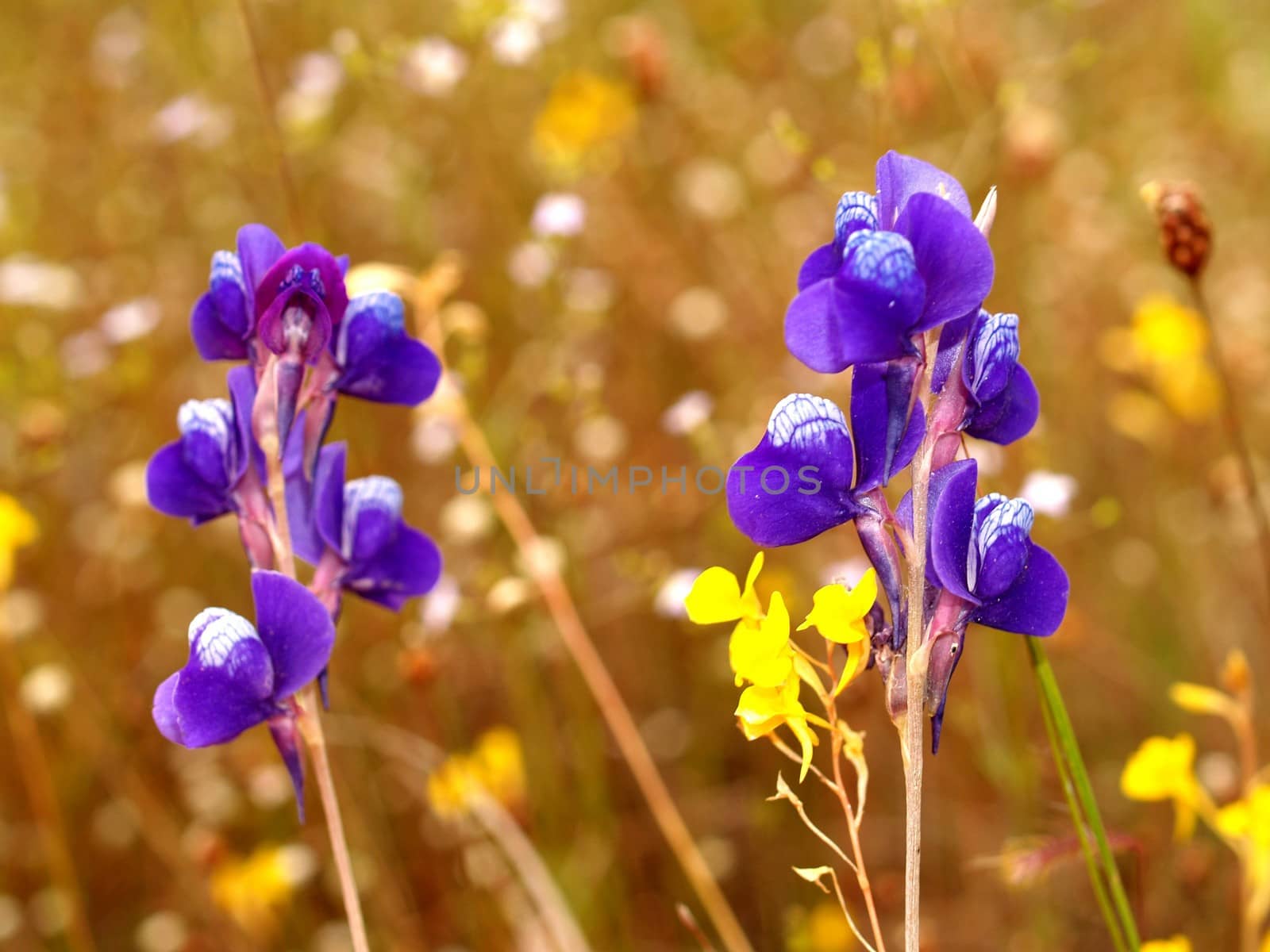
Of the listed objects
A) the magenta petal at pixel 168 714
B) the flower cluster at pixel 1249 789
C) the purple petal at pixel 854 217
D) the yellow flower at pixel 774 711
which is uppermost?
the purple petal at pixel 854 217

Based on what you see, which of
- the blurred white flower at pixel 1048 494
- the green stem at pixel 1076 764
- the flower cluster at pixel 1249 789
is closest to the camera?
the green stem at pixel 1076 764

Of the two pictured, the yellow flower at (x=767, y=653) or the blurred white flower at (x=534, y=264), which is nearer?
the yellow flower at (x=767, y=653)

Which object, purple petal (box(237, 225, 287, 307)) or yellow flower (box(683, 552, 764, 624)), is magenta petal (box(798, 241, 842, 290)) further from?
purple petal (box(237, 225, 287, 307))

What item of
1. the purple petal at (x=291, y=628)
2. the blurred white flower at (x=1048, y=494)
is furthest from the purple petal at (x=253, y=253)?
the blurred white flower at (x=1048, y=494)

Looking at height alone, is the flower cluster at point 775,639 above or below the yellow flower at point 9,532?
below

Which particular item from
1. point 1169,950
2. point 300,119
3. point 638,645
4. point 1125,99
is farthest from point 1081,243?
point 1169,950

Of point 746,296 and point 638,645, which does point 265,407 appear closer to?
point 638,645

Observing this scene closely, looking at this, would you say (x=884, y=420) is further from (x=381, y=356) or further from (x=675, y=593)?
(x=675, y=593)

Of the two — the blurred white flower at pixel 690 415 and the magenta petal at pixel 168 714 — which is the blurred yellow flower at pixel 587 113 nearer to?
the blurred white flower at pixel 690 415
